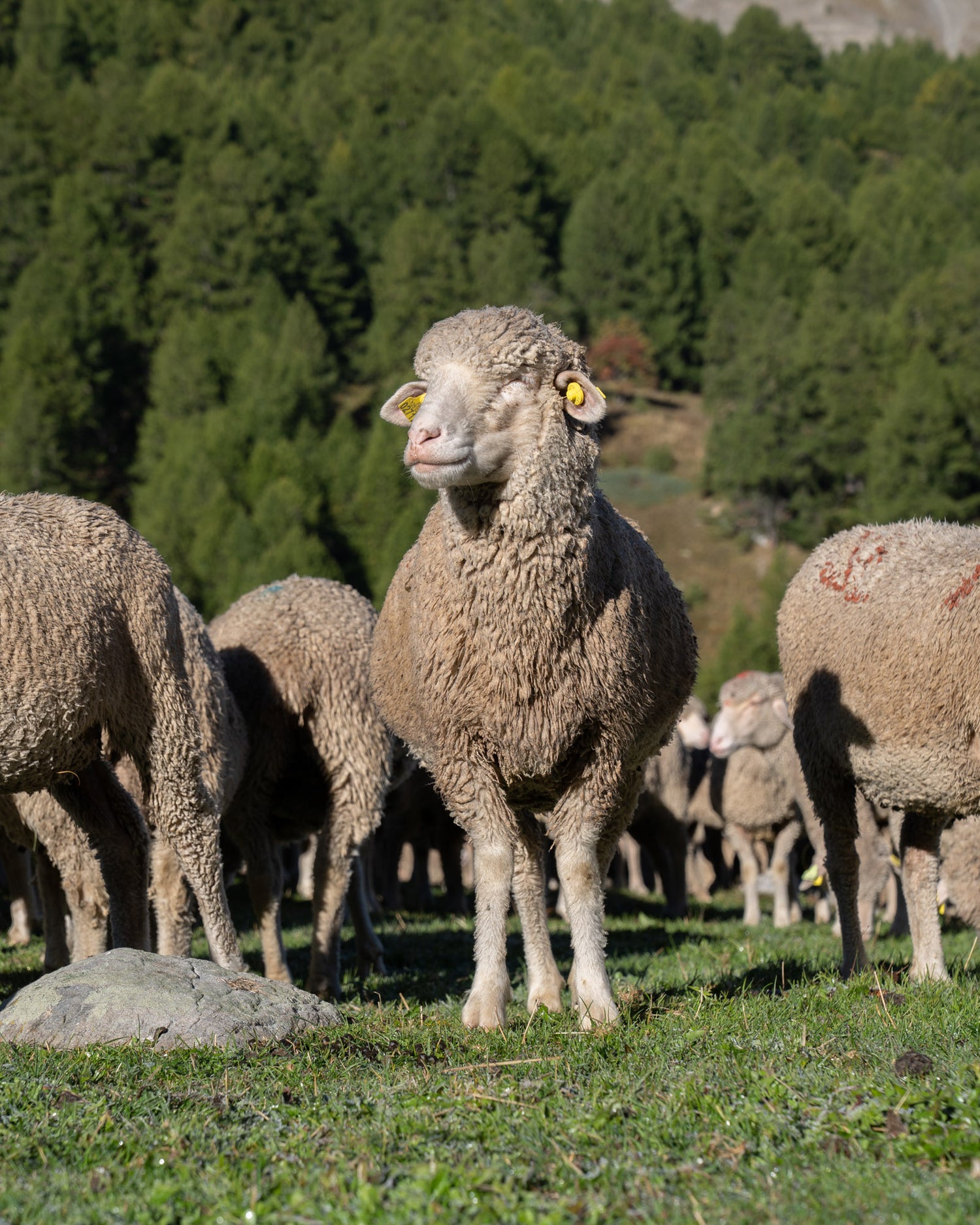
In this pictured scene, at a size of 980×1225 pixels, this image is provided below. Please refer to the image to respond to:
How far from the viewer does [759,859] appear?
50.8 feet

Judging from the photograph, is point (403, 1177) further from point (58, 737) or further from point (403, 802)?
point (403, 802)

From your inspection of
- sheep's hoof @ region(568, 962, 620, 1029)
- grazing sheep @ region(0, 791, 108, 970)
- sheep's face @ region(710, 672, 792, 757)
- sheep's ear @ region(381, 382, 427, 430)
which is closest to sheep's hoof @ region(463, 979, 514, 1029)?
sheep's hoof @ region(568, 962, 620, 1029)

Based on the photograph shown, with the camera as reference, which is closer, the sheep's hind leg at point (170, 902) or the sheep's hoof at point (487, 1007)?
the sheep's hoof at point (487, 1007)

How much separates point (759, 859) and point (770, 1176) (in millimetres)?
12354

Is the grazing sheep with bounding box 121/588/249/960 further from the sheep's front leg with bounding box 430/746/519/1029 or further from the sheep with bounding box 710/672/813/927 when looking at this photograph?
the sheep with bounding box 710/672/813/927

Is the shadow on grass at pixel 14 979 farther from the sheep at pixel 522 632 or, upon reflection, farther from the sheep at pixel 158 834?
the sheep at pixel 522 632

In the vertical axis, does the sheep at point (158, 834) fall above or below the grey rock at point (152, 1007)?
above

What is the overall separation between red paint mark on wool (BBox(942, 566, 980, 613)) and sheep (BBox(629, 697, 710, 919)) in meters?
6.26

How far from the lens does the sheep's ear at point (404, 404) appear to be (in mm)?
5824

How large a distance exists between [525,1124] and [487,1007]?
1432 mm

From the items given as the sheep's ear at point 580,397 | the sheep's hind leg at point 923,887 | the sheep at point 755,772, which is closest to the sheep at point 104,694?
the sheep's ear at point 580,397

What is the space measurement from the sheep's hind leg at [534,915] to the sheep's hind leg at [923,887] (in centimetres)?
209

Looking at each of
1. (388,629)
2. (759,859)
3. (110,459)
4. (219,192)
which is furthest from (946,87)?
(388,629)

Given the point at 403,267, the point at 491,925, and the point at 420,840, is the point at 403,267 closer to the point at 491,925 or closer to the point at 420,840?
the point at 420,840
